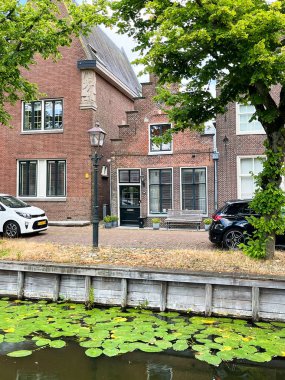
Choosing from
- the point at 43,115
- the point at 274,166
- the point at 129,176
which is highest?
the point at 43,115

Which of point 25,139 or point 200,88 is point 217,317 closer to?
point 200,88

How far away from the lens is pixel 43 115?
63.8ft

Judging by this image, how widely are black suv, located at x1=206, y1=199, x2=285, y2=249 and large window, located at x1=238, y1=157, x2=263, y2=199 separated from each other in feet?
18.6

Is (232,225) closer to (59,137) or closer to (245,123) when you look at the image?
(245,123)

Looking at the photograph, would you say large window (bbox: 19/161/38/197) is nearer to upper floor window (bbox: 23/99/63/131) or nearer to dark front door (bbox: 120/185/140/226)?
upper floor window (bbox: 23/99/63/131)

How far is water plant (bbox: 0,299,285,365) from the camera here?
16.6 ft

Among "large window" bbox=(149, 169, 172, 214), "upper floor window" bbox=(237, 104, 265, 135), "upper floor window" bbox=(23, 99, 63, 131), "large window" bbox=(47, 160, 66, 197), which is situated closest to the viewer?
"upper floor window" bbox=(237, 104, 265, 135)

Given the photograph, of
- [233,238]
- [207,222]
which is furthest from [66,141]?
[233,238]

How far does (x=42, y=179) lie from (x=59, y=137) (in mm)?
2418

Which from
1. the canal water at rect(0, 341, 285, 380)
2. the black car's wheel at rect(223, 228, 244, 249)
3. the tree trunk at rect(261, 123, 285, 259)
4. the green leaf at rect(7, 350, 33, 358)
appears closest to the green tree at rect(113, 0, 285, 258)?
the tree trunk at rect(261, 123, 285, 259)

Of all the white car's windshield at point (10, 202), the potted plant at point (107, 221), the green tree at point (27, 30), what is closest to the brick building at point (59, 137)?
the potted plant at point (107, 221)

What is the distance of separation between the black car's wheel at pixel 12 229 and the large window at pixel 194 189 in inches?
308

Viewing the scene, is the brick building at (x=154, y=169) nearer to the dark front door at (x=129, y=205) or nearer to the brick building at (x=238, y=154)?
the dark front door at (x=129, y=205)

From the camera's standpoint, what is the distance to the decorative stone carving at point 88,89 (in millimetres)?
18719
